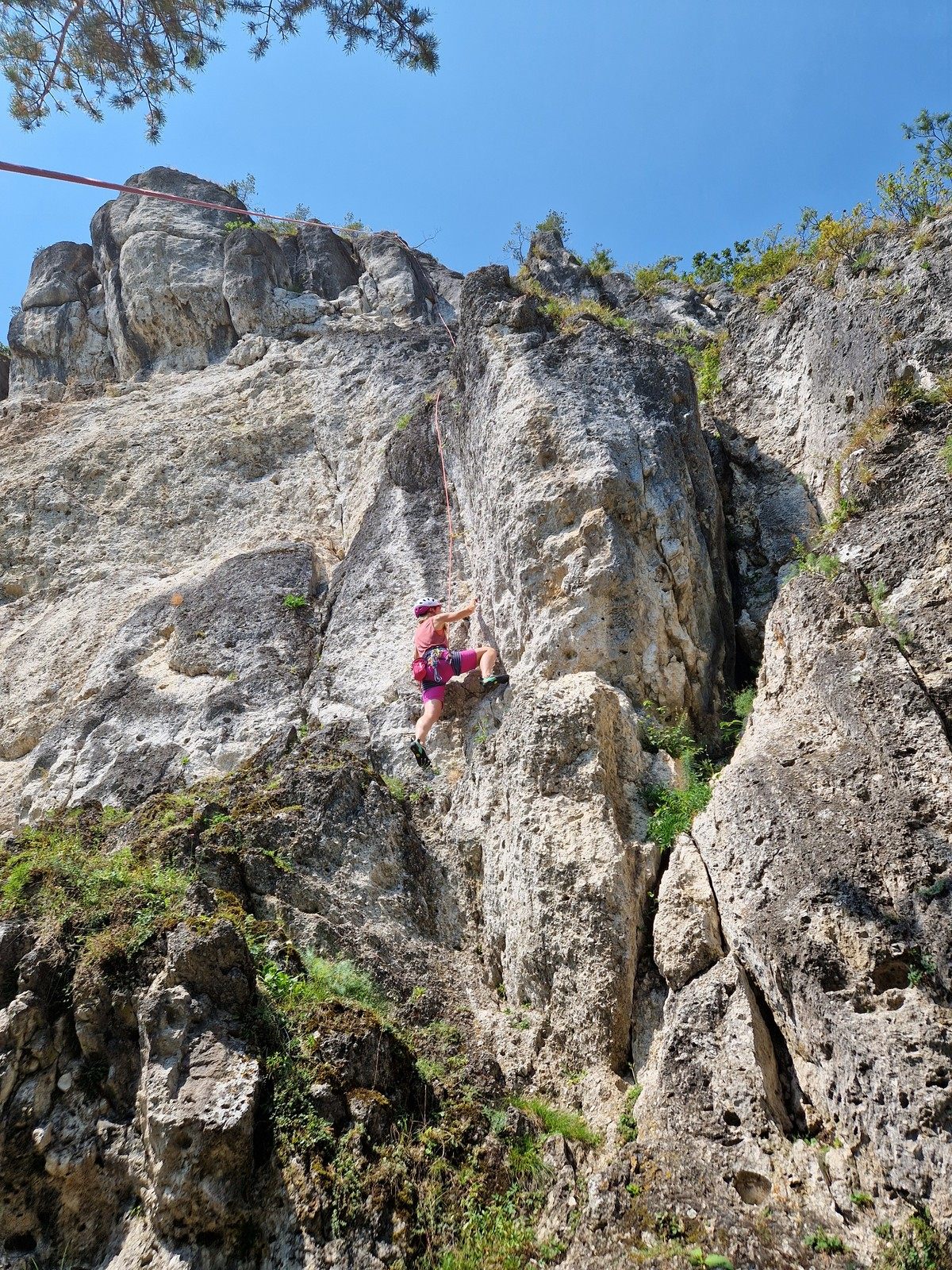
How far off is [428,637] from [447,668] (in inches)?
18.0

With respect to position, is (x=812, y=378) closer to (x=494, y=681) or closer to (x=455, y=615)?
(x=455, y=615)

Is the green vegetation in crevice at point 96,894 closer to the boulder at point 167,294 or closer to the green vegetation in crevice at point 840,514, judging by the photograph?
the green vegetation in crevice at point 840,514

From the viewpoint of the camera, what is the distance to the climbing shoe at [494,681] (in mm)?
8758

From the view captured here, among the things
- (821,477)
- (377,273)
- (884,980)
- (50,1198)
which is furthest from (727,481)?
(377,273)

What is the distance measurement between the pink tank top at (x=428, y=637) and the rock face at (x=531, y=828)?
651mm

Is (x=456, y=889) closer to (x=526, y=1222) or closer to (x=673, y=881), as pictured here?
(x=673, y=881)

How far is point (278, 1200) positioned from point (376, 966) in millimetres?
2132

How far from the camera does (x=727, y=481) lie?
1042 cm

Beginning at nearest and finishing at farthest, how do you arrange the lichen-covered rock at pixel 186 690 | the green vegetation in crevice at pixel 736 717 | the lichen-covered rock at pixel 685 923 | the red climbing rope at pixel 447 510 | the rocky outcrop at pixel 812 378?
the lichen-covered rock at pixel 685 923 → the green vegetation in crevice at pixel 736 717 → the rocky outcrop at pixel 812 378 → the lichen-covered rock at pixel 186 690 → the red climbing rope at pixel 447 510

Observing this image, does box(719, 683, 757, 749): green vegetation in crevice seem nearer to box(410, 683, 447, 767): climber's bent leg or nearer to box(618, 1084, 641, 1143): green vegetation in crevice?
box(410, 683, 447, 767): climber's bent leg

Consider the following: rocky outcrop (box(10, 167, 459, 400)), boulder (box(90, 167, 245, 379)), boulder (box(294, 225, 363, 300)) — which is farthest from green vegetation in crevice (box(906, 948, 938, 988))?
boulder (box(294, 225, 363, 300))

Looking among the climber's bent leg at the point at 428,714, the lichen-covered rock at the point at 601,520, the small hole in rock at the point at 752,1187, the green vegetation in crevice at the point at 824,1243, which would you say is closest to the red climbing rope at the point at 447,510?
the lichen-covered rock at the point at 601,520

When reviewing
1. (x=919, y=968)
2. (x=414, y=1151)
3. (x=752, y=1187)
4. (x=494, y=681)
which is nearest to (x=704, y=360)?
(x=494, y=681)

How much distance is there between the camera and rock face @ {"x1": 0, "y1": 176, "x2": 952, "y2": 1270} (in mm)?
4828
